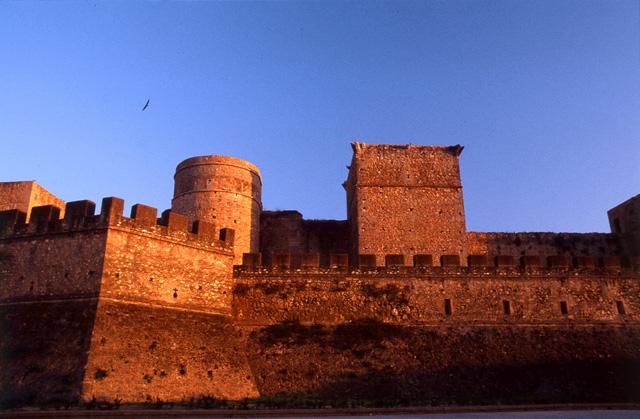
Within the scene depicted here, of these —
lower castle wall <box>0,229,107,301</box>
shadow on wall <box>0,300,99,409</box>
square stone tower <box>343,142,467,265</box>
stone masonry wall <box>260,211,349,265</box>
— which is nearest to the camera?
shadow on wall <box>0,300,99,409</box>

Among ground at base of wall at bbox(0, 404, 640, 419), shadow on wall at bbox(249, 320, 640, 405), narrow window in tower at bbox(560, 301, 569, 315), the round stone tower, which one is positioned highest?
the round stone tower

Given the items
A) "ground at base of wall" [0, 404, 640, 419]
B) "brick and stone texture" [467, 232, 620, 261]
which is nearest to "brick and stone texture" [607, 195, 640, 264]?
"brick and stone texture" [467, 232, 620, 261]

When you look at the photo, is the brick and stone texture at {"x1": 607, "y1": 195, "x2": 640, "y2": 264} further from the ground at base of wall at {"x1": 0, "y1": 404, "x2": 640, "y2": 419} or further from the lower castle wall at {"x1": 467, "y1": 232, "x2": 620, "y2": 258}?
the ground at base of wall at {"x1": 0, "y1": 404, "x2": 640, "y2": 419}

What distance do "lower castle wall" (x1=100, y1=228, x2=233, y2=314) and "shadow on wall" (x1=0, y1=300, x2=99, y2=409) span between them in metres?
1.16

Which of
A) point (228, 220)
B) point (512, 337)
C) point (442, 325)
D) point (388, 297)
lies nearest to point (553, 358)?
point (512, 337)

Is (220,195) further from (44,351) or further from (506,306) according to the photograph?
(506,306)

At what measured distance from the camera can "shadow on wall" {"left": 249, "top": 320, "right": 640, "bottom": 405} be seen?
1914 cm

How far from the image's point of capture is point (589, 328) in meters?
21.9

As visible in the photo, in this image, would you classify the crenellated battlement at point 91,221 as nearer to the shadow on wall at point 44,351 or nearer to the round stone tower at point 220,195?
the shadow on wall at point 44,351

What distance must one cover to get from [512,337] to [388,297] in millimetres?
4847

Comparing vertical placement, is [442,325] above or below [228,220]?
below

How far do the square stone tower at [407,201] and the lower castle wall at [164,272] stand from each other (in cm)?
1017

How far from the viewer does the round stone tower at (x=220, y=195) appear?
88.4 feet

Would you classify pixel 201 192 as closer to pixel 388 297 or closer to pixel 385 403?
pixel 388 297
